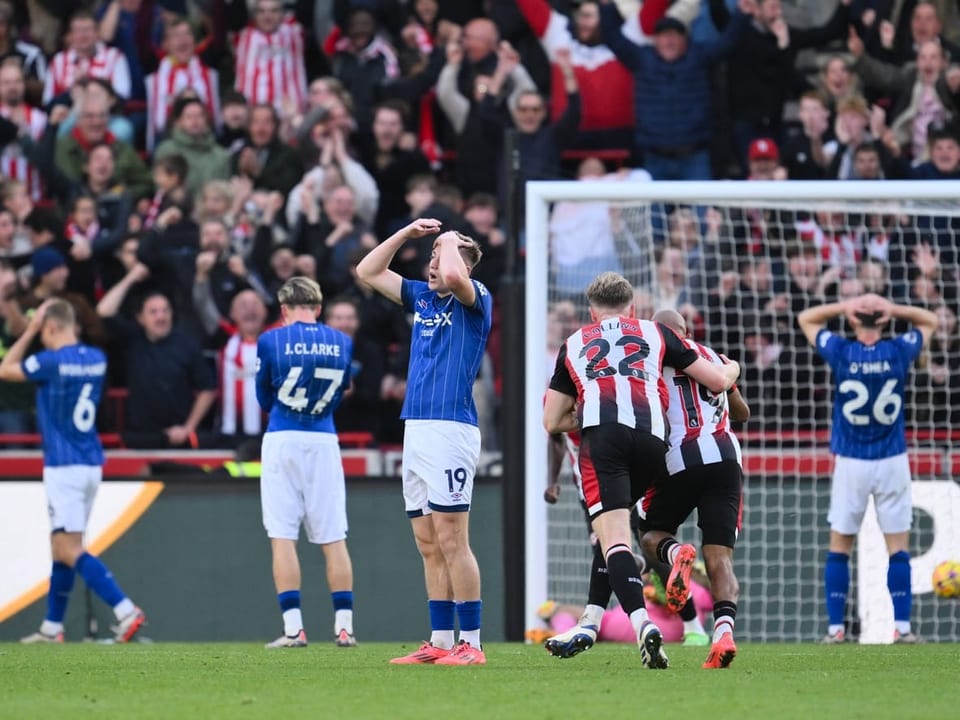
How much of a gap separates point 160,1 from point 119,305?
4501mm

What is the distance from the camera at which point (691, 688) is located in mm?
7719

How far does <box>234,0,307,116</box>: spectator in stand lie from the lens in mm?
17922

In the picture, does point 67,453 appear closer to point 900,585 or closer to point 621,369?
point 621,369

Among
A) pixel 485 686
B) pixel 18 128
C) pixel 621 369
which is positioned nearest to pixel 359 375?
pixel 18 128

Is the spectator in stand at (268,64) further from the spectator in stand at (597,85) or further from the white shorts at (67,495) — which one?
the white shorts at (67,495)

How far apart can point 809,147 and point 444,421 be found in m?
8.70

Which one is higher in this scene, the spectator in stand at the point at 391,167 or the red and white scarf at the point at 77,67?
the red and white scarf at the point at 77,67

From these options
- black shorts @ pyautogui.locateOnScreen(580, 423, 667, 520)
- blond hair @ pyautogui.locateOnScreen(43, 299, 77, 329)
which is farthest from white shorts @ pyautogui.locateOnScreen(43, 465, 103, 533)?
black shorts @ pyautogui.locateOnScreen(580, 423, 667, 520)

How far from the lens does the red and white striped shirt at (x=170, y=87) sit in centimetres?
1778

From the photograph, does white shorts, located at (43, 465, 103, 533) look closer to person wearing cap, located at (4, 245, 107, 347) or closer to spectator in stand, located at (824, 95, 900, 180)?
person wearing cap, located at (4, 245, 107, 347)

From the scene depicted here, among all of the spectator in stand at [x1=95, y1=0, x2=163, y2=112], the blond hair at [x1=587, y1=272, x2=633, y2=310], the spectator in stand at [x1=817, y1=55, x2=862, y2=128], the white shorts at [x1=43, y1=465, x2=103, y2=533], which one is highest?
the spectator in stand at [x1=95, y1=0, x2=163, y2=112]

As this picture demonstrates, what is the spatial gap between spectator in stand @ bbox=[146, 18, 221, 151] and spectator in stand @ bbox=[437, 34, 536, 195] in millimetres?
2532

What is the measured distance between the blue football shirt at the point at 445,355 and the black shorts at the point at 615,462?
0.75 m

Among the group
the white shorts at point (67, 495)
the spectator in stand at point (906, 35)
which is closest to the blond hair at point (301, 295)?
the white shorts at point (67, 495)
